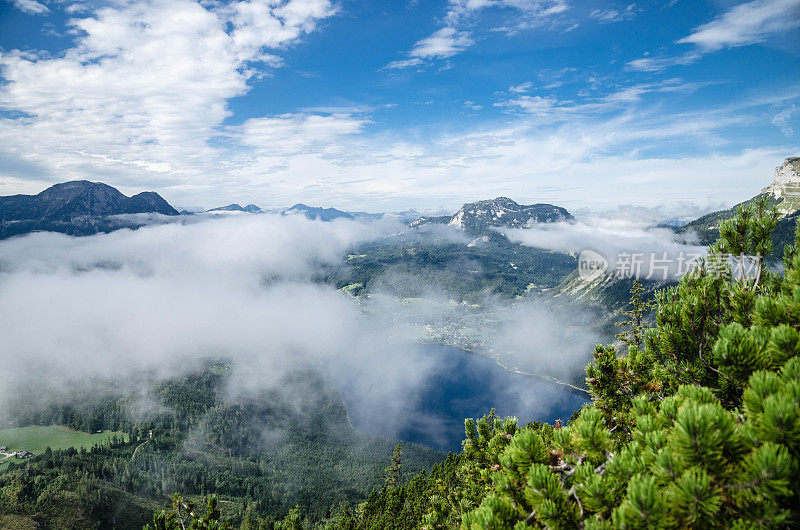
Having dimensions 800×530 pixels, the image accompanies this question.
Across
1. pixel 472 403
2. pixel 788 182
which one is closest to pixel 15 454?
pixel 472 403

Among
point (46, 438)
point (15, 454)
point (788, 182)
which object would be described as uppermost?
point (788, 182)

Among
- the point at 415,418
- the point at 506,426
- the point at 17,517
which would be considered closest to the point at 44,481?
the point at 17,517

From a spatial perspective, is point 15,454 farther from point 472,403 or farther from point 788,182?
point 788,182

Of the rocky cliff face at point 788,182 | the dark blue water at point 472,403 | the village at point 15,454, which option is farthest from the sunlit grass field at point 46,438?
the rocky cliff face at point 788,182

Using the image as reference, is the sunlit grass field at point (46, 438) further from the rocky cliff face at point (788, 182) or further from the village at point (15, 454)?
the rocky cliff face at point (788, 182)

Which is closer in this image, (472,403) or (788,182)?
(472,403)
